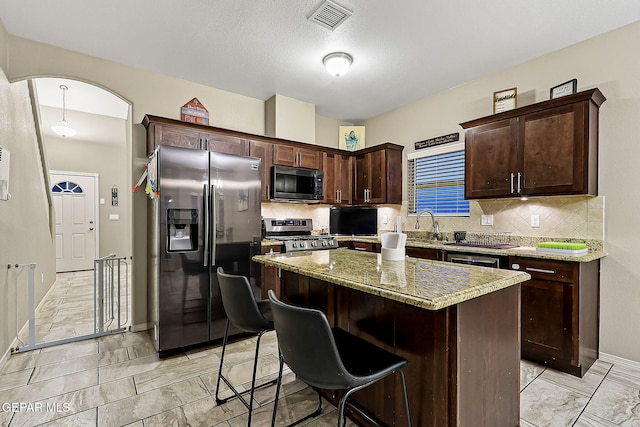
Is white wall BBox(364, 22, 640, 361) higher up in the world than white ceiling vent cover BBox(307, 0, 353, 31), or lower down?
lower down

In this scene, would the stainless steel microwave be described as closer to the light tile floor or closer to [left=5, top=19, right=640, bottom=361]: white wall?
[left=5, top=19, right=640, bottom=361]: white wall

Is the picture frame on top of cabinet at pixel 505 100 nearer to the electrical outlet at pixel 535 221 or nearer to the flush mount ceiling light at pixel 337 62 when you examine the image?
the electrical outlet at pixel 535 221

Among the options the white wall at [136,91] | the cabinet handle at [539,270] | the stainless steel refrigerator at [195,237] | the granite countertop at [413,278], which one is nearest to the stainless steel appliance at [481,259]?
the cabinet handle at [539,270]

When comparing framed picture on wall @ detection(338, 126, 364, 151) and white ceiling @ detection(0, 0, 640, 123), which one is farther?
framed picture on wall @ detection(338, 126, 364, 151)

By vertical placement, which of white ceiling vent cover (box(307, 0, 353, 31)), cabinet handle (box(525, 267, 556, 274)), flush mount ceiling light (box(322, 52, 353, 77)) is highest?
white ceiling vent cover (box(307, 0, 353, 31))

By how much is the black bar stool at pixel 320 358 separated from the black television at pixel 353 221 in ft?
11.7

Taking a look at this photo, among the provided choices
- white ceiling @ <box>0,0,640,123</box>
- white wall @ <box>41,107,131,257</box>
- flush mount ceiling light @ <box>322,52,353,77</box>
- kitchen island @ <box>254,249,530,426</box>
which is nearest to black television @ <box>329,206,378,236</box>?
white ceiling @ <box>0,0,640,123</box>

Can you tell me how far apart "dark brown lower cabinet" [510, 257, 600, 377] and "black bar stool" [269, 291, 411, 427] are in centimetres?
194

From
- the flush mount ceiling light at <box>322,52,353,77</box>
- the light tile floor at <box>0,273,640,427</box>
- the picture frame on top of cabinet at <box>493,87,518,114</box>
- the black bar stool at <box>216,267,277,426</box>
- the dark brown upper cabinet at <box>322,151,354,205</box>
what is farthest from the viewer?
the dark brown upper cabinet at <box>322,151,354,205</box>

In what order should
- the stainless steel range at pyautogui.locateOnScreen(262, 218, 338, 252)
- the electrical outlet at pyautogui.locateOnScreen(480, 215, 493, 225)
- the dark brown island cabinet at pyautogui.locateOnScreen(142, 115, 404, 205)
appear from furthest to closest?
the stainless steel range at pyautogui.locateOnScreen(262, 218, 338, 252) → the electrical outlet at pyautogui.locateOnScreen(480, 215, 493, 225) → the dark brown island cabinet at pyautogui.locateOnScreen(142, 115, 404, 205)

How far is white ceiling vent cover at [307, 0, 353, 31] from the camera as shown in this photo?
2416mm

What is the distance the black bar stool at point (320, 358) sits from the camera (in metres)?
1.11

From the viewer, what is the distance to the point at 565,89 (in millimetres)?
2787

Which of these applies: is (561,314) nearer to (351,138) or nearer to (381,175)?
(381,175)
